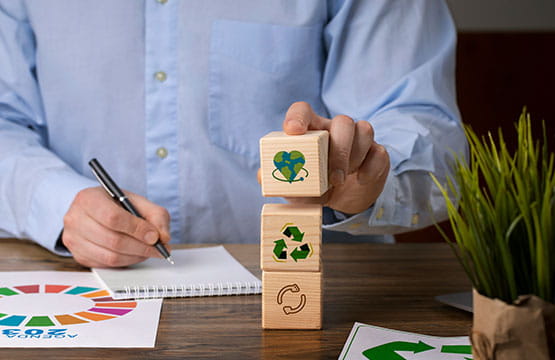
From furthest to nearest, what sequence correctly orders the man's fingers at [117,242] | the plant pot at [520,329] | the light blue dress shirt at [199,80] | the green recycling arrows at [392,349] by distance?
1. the light blue dress shirt at [199,80]
2. the man's fingers at [117,242]
3. the green recycling arrows at [392,349]
4. the plant pot at [520,329]

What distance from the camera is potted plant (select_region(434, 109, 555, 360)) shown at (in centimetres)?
49

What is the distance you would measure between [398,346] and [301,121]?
28cm

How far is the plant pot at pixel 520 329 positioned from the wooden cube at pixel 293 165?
0.90ft

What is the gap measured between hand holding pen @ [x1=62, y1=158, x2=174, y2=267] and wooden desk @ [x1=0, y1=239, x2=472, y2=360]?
0.05 m

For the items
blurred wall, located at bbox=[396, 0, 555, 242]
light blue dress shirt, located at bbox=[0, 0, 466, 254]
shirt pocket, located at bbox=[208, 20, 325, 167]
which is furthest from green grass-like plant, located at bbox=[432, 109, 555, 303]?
blurred wall, located at bbox=[396, 0, 555, 242]

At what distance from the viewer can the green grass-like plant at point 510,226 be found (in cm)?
49

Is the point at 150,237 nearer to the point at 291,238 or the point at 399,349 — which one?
the point at 291,238

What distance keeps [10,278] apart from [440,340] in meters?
0.62

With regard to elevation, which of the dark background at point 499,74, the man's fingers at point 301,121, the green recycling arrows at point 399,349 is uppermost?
the man's fingers at point 301,121

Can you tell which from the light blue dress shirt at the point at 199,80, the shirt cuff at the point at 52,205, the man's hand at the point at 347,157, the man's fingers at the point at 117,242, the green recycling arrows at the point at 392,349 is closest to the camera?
the green recycling arrows at the point at 392,349

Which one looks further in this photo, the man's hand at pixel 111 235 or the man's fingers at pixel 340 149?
the man's hand at pixel 111 235

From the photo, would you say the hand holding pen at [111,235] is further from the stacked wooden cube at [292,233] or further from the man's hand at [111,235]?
the stacked wooden cube at [292,233]

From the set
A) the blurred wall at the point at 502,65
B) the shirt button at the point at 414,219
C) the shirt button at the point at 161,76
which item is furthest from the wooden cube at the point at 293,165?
the blurred wall at the point at 502,65

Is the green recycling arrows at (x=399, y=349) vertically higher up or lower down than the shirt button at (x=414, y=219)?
higher up
